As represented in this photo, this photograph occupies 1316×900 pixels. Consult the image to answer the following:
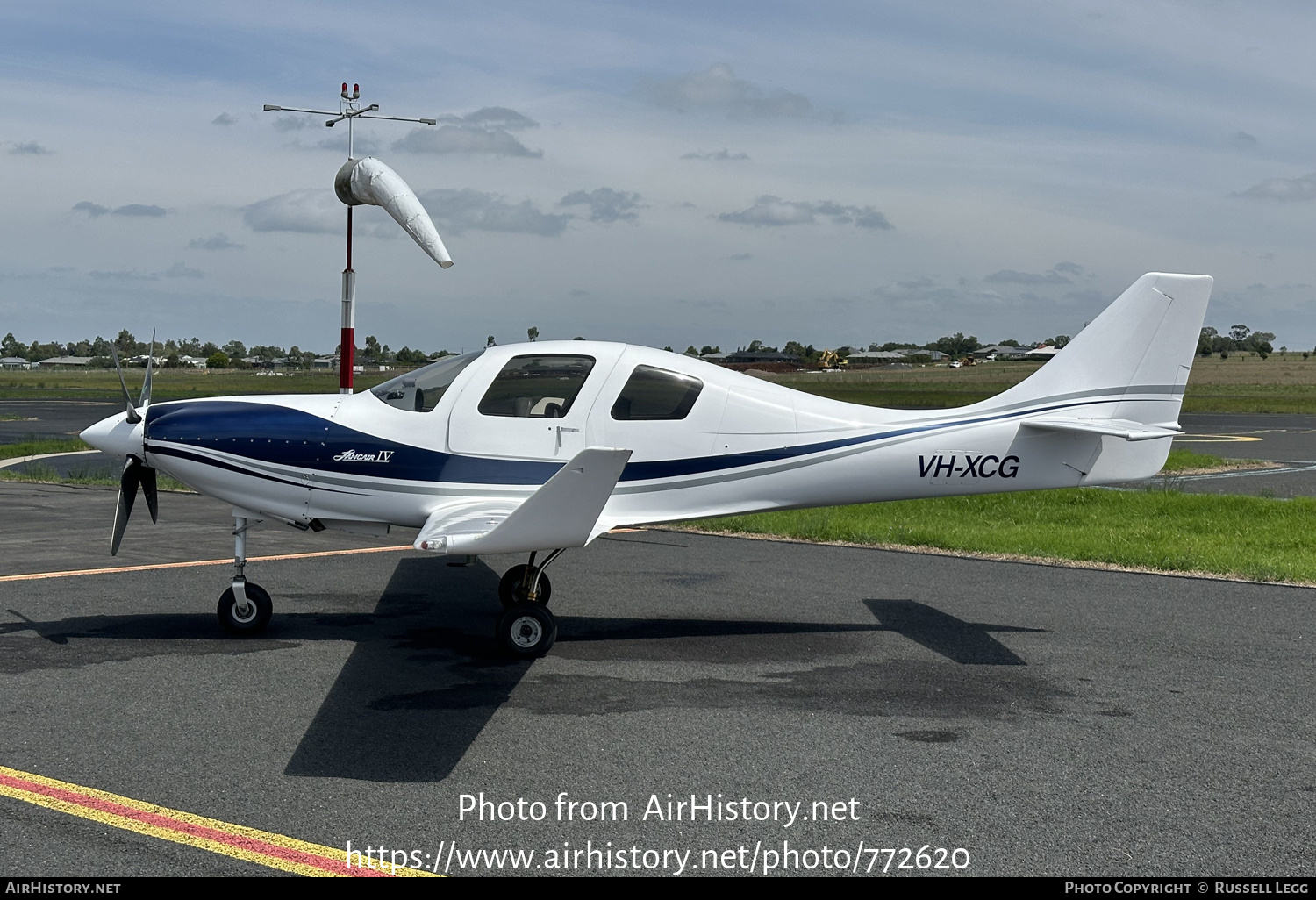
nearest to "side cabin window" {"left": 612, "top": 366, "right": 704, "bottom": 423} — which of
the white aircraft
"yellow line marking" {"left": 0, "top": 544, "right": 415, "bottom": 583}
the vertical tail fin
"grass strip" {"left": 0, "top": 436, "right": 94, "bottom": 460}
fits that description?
the white aircraft

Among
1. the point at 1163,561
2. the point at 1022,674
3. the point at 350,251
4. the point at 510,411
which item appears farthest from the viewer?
the point at 350,251

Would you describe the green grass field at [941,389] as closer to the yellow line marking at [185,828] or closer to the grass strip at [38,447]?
the grass strip at [38,447]

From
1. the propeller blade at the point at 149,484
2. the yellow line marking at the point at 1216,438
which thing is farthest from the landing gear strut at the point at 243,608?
the yellow line marking at the point at 1216,438

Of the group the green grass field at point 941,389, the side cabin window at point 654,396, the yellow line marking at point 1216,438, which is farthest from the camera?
the green grass field at point 941,389

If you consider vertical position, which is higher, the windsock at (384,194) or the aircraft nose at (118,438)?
the windsock at (384,194)

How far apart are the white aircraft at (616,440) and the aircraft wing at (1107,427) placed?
0.03 m

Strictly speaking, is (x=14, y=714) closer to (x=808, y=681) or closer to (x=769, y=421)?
(x=808, y=681)

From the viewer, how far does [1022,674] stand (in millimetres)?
8555

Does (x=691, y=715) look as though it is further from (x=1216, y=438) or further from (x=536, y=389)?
(x=1216, y=438)

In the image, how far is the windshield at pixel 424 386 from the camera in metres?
9.64

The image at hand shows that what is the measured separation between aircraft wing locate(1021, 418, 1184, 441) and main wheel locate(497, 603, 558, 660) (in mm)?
4664
